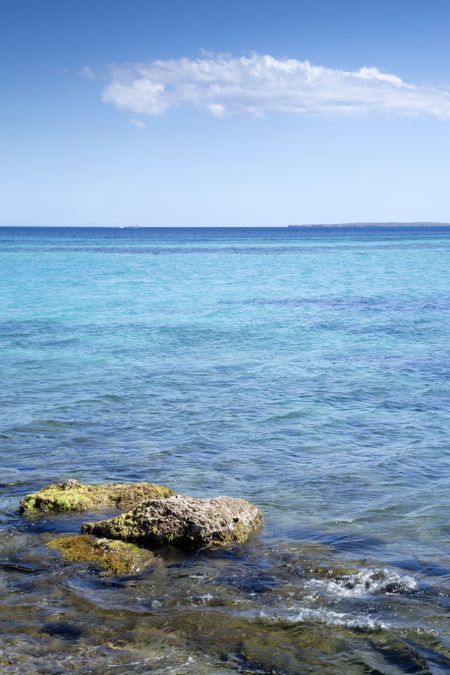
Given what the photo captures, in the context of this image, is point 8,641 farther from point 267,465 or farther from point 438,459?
point 438,459

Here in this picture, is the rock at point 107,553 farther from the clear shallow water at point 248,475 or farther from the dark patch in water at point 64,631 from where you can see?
the dark patch in water at point 64,631

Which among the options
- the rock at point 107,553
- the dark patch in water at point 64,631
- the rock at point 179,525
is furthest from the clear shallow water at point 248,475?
the rock at point 179,525

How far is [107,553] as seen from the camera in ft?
30.3

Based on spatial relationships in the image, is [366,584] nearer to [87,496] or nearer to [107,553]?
[107,553]

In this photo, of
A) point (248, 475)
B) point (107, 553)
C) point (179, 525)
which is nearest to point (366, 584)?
point (179, 525)

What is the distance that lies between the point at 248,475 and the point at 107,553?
13.3 feet

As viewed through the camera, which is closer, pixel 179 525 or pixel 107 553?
pixel 107 553

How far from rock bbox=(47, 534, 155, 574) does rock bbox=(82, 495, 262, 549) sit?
0.22 meters

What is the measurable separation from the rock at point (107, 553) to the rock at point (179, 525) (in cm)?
22

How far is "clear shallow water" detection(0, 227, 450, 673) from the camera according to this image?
291 inches

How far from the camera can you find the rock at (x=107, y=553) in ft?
29.6

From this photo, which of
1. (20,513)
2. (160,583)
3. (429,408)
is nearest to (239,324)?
(429,408)

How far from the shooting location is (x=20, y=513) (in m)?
10.8

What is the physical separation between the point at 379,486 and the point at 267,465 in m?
2.08
